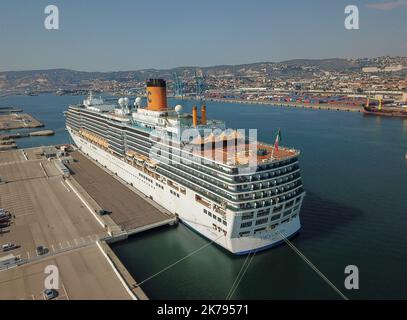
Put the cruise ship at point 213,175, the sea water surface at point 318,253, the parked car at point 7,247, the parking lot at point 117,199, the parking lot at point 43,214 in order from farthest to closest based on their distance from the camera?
the parking lot at point 117,199
the parking lot at point 43,214
the parked car at point 7,247
the cruise ship at point 213,175
the sea water surface at point 318,253

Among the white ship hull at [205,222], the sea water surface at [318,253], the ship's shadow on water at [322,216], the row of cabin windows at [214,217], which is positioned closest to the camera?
the sea water surface at [318,253]

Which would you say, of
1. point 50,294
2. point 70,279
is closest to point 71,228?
point 70,279

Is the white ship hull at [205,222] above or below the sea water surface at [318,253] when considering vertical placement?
above

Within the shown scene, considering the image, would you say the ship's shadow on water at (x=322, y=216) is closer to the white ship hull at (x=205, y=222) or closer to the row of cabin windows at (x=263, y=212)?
the white ship hull at (x=205, y=222)

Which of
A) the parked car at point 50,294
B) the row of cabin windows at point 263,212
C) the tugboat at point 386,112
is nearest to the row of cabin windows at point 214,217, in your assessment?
the row of cabin windows at point 263,212

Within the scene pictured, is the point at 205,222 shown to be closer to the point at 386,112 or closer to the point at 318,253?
the point at 318,253

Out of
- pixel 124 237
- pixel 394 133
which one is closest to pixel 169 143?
pixel 124 237
